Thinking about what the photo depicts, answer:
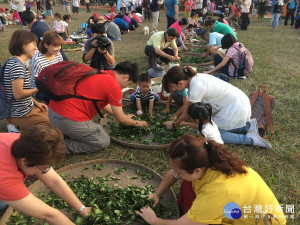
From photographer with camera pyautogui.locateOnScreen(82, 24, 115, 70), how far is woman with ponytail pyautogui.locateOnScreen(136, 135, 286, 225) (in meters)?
3.31

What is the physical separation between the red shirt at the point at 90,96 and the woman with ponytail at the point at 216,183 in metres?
1.52

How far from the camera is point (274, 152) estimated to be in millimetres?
3588

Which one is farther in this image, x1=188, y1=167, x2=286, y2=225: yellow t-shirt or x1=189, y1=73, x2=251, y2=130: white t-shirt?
x1=189, y1=73, x2=251, y2=130: white t-shirt

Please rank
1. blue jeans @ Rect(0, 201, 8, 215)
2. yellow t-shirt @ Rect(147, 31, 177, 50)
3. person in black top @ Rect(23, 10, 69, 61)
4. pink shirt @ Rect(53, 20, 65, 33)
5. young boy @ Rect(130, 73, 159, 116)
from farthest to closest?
pink shirt @ Rect(53, 20, 65, 33) → yellow t-shirt @ Rect(147, 31, 177, 50) → person in black top @ Rect(23, 10, 69, 61) → young boy @ Rect(130, 73, 159, 116) → blue jeans @ Rect(0, 201, 8, 215)

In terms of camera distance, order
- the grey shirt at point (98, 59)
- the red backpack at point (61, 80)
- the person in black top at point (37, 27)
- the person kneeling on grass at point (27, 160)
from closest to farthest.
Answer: the person kneeling on grass at point (27, 160) → the red backpack at point (61, 80) → the grey shirt at point (98, 59) → the person in black top at point (37, 27)

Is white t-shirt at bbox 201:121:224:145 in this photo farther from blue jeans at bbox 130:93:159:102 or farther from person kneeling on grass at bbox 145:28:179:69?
person kneeling on grass at bbox 145:28:179:69

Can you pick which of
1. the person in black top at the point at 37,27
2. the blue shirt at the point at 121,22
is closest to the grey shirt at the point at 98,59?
the person in black top at the point at 37,27

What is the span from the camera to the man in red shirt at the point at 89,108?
9.89 feet

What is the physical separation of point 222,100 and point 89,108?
6.48 feet

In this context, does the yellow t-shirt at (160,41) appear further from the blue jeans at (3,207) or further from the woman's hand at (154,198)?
the blue jeans at (3,207)

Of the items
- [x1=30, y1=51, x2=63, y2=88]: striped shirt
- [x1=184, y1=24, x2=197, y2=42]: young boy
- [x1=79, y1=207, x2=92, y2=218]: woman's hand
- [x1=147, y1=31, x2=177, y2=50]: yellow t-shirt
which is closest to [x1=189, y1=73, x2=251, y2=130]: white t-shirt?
[x1=79, y1=207, x2=92, y2=218]: woman's hand

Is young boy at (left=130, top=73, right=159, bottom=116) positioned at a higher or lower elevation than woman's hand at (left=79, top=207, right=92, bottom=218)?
higher

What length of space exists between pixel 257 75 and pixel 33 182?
6.22 meters

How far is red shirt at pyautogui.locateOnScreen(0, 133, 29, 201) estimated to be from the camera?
5.16 feet
